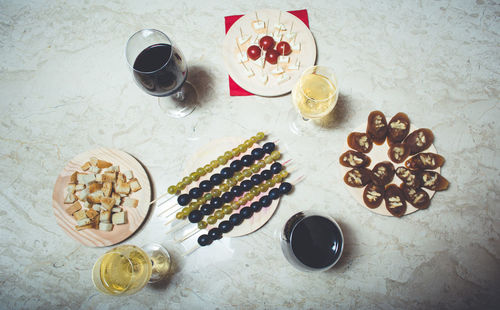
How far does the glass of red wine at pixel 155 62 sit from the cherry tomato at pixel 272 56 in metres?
0.37

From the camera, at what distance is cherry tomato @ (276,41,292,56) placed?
1.22 meters

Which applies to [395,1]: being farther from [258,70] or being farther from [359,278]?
[359,278]

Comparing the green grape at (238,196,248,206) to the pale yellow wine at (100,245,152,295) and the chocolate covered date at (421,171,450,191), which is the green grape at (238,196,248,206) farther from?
the chocolate covered date at (421,171,450,191)

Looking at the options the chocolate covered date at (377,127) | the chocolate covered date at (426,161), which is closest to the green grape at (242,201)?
the chocolate covered date at (377,127)

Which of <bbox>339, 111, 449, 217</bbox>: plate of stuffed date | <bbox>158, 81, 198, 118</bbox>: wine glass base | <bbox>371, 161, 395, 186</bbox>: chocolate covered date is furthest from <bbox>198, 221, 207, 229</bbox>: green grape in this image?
<bbox>371, 161, 395, 186</bbox>: chocolate covered date

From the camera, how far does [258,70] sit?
122cm

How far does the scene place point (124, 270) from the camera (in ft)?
3.18

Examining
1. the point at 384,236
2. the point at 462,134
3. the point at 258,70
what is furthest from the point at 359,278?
the point at 258,70

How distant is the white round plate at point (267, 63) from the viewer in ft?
3.94

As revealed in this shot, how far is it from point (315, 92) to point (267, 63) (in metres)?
0.27

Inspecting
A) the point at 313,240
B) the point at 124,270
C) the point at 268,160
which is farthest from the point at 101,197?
the point at 313,240

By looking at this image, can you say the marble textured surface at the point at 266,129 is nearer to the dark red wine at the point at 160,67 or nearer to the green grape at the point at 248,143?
the green grape at the point at 248,143

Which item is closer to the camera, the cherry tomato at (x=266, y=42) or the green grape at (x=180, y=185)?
the green grape at (x=180, y=185)

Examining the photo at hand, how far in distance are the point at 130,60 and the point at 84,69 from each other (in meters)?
0.43
